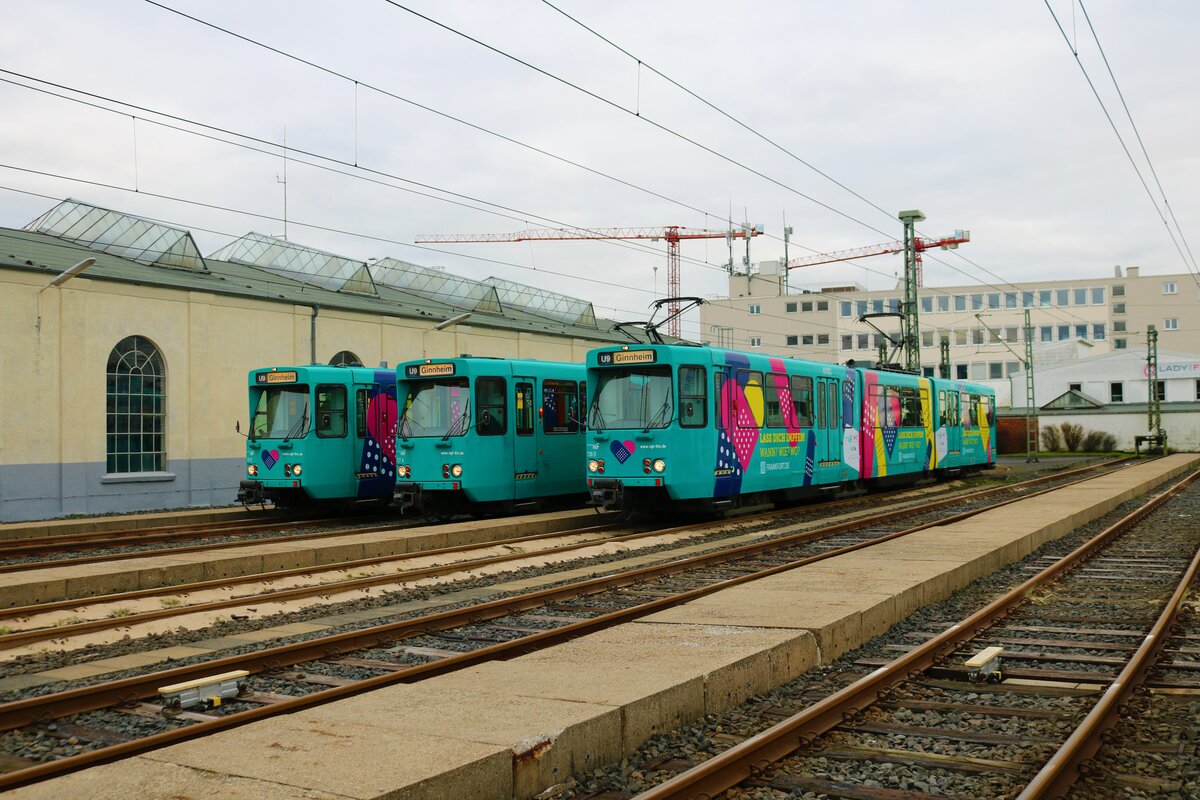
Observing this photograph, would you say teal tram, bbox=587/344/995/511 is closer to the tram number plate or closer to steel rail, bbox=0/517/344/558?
the tram number plate

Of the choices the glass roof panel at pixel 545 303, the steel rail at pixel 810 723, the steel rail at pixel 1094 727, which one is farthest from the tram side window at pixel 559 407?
the glass roof panel at pixel 545 303

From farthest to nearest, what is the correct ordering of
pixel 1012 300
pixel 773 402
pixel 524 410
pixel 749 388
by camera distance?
pixel 1012 300 < pixel 773 402 < pixel 524 410 < pixel 749 388

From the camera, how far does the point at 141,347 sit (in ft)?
85.5

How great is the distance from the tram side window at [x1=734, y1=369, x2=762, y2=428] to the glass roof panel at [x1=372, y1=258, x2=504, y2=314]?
Answer: 69.3ft

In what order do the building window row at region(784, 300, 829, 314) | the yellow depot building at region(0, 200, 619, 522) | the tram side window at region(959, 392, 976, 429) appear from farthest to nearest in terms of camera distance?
the building window row at region(784, 300, 829, 314)
the tram side window at region(959, 392, 976, 429)
the yellow depot building at region(0, 200, 619, 522)

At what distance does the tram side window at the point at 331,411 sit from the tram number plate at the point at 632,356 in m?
6.10

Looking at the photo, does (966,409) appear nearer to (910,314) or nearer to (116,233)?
(910,314)

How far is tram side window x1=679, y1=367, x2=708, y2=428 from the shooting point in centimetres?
1820

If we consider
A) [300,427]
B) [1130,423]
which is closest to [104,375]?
[300,427]

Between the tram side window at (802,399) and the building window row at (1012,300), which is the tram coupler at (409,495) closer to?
the tram side window at (802,399)

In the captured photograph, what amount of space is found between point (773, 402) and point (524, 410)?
4.65m

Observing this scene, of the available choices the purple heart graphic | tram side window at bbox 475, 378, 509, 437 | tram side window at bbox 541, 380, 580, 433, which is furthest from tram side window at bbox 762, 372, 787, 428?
tram side window at bbox 475, 378, 509, 437

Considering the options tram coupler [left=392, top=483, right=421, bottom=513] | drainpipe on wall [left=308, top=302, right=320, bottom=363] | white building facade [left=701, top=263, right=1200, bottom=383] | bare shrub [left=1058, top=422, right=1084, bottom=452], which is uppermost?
white building facade [left=701, top=263, right=1200, bottom=383]

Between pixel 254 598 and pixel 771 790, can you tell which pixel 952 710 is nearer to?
pixel 771 790
